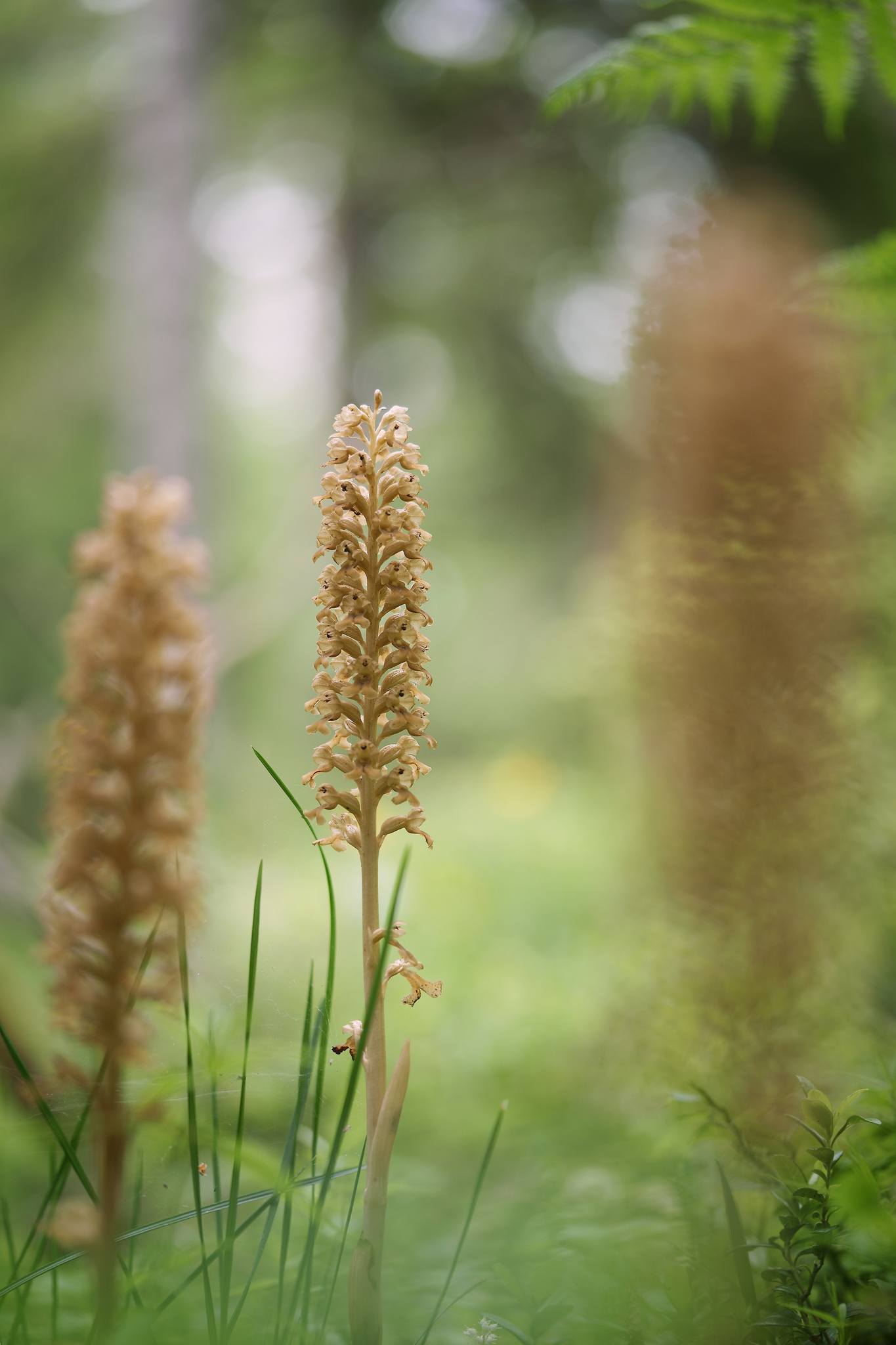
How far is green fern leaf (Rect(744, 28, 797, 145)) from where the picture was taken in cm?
123

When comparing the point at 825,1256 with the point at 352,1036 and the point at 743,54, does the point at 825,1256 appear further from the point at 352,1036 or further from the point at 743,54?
the point at 743,54

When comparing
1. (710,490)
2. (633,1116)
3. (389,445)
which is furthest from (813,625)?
(389,445)

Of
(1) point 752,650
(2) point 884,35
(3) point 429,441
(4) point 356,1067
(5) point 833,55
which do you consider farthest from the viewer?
(3) point 429,441

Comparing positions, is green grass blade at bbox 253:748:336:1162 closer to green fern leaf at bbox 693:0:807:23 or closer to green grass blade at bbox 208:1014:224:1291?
green grass blade at bbox 208:1014:224:1291

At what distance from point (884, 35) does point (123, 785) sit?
116 centimetres

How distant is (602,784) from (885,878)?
80.7 inches

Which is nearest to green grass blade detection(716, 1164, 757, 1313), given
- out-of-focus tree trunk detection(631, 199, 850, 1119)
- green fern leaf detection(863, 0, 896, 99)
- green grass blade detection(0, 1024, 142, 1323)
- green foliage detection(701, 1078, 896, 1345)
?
green foliage detection(701, 1078, 896, 1345)

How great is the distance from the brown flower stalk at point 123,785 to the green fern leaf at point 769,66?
3.41 ft

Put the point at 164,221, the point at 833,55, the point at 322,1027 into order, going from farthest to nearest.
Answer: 1. the point at 164,221
2. the point at 833,55
3. the point at 322,1027

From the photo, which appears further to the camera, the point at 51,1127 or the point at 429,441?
the point at 429,441

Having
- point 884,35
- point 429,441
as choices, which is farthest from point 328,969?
point 429,441

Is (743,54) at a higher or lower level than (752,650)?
higher

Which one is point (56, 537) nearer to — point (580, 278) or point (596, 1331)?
point (580, 278)

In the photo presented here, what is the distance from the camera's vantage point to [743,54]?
129 centimetres
